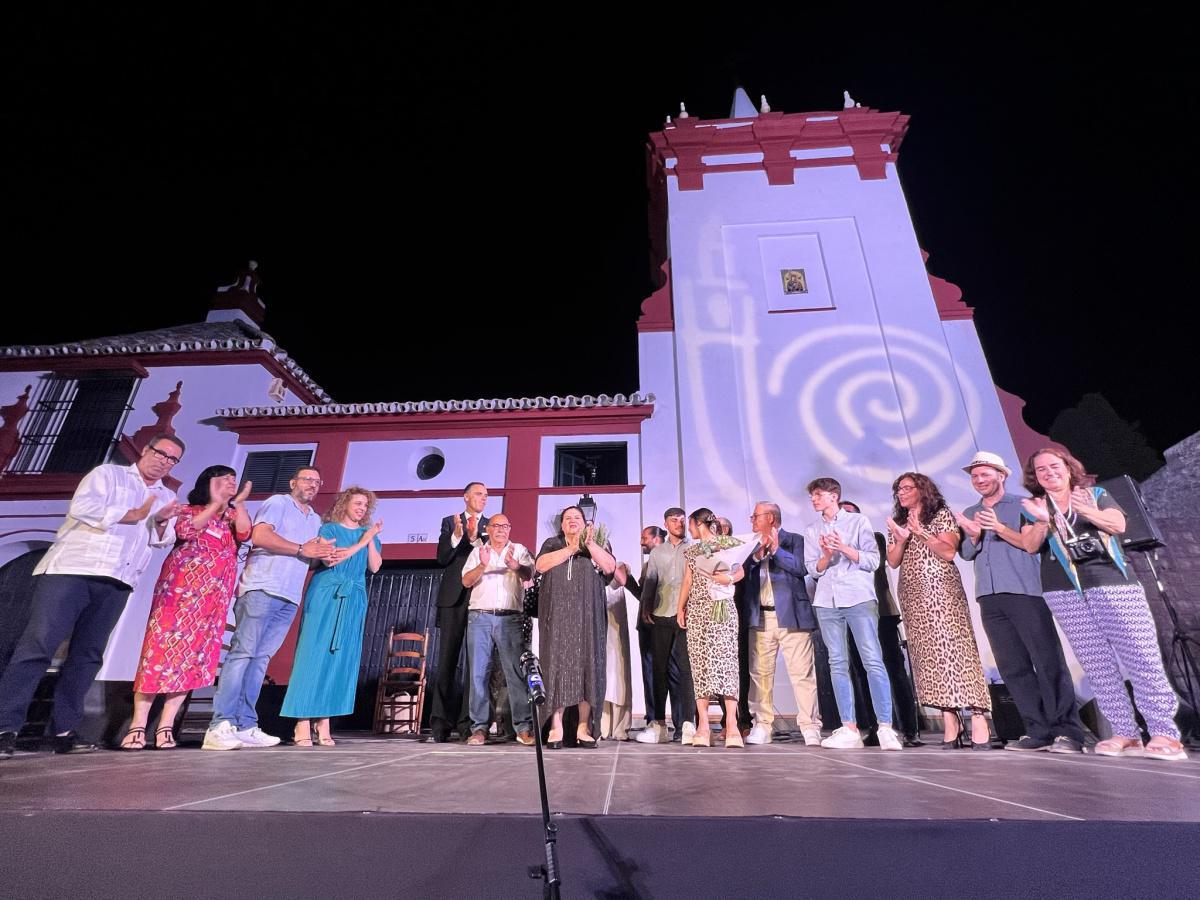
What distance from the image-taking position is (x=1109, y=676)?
2.70 metres

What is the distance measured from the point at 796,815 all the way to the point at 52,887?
1.16 m

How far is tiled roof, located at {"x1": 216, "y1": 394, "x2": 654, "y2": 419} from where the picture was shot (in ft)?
28.4

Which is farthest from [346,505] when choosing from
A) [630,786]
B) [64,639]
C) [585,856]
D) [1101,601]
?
[1101,601]

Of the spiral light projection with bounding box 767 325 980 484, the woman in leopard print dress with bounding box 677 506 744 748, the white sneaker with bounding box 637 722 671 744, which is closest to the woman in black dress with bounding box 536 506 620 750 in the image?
the woman in leopard print dress with bounding box 677 506 744 748

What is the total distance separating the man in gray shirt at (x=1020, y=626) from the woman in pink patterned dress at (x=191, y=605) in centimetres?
391

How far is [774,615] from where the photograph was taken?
385cm

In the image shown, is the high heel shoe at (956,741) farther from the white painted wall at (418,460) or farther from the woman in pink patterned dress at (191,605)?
the white painted wall at (418,460)

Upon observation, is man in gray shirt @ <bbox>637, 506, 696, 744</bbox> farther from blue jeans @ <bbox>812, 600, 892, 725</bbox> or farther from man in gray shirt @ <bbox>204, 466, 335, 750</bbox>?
man in gray shirt @ <bbox>204, 466, 335, 750</bbox>

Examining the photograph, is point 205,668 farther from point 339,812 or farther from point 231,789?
point 339,812

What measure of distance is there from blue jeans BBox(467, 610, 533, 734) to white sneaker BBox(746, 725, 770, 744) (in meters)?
1.38

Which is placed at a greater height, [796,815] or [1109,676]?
[1109,676]

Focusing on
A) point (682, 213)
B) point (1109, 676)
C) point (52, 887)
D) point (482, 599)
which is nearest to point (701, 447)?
point (682, 213)

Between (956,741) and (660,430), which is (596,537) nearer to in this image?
(956,741)

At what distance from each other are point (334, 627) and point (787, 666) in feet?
8.97
